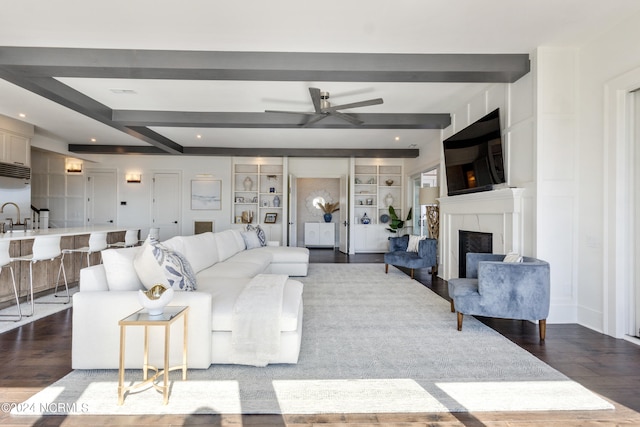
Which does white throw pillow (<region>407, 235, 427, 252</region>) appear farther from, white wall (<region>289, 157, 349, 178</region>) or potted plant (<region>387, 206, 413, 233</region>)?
white wall (<region>289, 157, 349, 178</region>)

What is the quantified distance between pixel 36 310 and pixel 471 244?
5.47 metres

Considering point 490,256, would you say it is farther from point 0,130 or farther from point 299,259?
point 0,130

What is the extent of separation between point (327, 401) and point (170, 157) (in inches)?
339

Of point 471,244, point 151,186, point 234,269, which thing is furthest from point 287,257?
point 151,186

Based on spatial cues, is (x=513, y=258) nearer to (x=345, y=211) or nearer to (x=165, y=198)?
(x=345, y=211)

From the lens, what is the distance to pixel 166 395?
1.88 meters

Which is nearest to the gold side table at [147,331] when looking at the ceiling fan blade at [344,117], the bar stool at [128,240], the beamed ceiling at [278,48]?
the beamed ceiling at [278,48]

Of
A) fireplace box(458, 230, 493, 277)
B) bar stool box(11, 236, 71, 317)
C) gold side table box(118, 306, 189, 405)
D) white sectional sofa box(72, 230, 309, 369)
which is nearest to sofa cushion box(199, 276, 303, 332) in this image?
white sectional sofa box(72, 230, 309, 369)

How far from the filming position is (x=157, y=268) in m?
2.43

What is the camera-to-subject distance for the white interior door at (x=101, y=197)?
8.88 meters

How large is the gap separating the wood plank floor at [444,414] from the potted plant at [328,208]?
282 inches

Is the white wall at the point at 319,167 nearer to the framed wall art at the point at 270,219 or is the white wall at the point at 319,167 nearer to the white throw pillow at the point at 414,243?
the framed wall art at the point at 270,219

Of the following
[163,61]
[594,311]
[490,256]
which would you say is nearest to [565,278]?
[594,311]

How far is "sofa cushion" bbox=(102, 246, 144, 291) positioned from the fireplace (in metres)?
3.91
